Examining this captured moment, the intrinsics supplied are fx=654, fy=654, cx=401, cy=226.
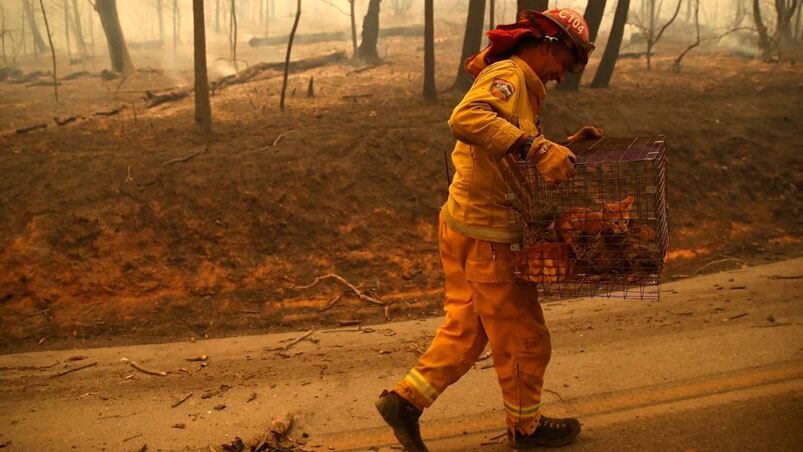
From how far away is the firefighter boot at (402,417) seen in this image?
3352 mm

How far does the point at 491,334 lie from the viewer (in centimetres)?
331

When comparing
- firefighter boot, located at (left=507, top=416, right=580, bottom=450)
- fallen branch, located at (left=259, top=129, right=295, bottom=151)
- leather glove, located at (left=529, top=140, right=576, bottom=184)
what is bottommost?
firefighter boot, located at (left=507, top=416, right=580, bottom=450)

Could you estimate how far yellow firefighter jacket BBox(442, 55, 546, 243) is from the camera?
2973 mm

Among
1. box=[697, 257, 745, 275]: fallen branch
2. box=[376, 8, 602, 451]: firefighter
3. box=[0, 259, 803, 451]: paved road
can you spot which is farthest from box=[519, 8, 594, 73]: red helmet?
box=[697, 257, 745, 275]: fallen branch

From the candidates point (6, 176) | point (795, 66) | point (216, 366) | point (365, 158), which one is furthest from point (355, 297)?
point (795, 66)

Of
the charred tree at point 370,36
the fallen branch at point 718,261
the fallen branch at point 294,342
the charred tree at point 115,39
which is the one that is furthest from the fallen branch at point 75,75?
the fallen branch at point 718,261

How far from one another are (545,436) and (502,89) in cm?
188

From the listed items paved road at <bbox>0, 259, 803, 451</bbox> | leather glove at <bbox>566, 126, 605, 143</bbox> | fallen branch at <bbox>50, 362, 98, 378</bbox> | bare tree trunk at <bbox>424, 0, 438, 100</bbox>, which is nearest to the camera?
leather glove at <bbox>566, 126, 605, 143</bbox>

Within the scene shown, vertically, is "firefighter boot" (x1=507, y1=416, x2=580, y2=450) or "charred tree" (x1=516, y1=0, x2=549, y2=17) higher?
"charred tree" (x1=516, y1=0, x2=549, y2=17)

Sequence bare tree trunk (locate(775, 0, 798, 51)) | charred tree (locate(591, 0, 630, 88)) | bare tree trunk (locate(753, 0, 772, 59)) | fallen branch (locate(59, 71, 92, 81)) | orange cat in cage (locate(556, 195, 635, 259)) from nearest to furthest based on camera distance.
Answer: orange cat in cage (locate(556, 195, 635, 259)) → charred tree (locate(591, 0, 630, 88)) → bare tree trunk (locate(775, 0, 798, 51)) → bare tree trunk (locate(753, 0, 772, 59)) → fallen branch (locate(59, 71, 92, 81))

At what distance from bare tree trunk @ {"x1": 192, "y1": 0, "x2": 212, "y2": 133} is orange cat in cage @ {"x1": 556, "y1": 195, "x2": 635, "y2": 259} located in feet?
26.4

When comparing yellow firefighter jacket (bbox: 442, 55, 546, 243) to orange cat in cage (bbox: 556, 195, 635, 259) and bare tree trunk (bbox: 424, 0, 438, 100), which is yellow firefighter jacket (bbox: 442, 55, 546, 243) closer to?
orange cat in cage (bbox: 556, 195, 635, 259)

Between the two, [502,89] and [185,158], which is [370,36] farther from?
[502,89]

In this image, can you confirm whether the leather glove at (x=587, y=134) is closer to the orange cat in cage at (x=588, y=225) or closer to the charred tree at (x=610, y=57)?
the orange cat in cage at (x=588, y=225)
